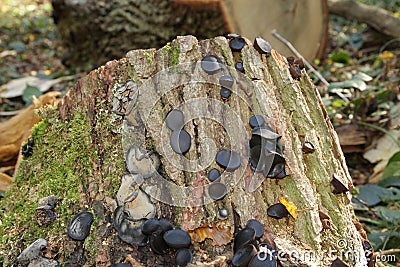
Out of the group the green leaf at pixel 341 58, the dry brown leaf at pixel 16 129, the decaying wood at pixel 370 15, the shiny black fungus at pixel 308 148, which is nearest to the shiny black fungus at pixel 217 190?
the shiny black fungus at pixel 308 148

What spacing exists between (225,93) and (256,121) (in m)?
0.15

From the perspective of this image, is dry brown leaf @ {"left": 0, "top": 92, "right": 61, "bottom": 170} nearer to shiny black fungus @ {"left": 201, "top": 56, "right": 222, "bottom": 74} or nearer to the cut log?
shiny black fungus @ {"left": 201, "top": 56, "right": 222, "bottom": 74}

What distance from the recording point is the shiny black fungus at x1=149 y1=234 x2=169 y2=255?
1448 mm

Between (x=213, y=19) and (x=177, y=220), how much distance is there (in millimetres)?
2663

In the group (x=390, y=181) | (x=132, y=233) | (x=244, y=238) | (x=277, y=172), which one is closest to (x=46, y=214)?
(x=132, y=233)

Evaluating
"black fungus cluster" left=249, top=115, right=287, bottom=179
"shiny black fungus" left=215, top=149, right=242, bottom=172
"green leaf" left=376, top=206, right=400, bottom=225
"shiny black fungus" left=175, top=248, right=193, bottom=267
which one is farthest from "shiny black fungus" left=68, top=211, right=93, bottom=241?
"green leaf" left=376, top=206, right=400, bottom=225

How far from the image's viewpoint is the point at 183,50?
179 cm

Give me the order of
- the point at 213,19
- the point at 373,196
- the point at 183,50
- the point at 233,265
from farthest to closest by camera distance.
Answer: the point at 213,19
the point at 373,196
the point at 183,50
the point at 233,265

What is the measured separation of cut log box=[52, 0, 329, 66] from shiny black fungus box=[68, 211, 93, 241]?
8.54 ft

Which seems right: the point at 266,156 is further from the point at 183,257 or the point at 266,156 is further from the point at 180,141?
the point at 183,257

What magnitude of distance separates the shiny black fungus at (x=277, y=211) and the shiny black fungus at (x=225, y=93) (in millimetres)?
417

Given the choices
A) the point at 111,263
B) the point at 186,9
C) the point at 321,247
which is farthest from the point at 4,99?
the point at 321,247

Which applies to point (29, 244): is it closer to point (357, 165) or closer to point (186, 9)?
point (357, 165)

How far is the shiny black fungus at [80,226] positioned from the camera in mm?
1543
